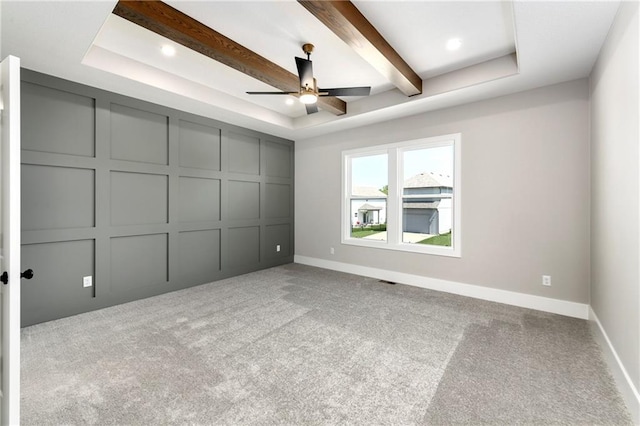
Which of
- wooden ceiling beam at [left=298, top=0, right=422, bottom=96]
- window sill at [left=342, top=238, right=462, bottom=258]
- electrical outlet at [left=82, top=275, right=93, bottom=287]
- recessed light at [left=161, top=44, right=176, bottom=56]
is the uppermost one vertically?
recessed light at [left=161, top=44, right=176, bottom=56]

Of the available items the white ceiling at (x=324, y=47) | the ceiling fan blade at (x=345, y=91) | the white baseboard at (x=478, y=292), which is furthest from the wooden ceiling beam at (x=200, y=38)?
the white baseboard at (x=478, y=292)

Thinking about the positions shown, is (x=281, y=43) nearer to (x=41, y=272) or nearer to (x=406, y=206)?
(x=406, y=206)

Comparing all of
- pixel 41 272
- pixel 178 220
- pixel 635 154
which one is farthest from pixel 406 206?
pixel 41 272

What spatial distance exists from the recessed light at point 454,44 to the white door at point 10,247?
3.30 m

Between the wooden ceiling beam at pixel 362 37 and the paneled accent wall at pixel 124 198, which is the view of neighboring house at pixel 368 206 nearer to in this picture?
the paneled accent wall at pixel 124 198

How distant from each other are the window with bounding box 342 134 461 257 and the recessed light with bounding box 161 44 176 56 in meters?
3.04

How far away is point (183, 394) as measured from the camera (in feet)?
5.97

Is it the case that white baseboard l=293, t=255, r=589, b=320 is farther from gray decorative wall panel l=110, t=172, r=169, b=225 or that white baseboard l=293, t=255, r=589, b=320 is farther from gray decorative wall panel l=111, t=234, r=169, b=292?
gray decorative wall panel l=110, t=172, r=169, b=225

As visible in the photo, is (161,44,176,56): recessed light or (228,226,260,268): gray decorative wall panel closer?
(161,44,176,56): recessed light

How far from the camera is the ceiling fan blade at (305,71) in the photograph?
2646mm

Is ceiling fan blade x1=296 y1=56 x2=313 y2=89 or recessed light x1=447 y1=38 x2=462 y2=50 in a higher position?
recessed light x1=447 y1=38 x2=462 y2=50

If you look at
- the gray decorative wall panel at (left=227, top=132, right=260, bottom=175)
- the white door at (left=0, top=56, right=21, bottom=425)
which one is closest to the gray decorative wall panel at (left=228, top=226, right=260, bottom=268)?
the gray decorative wall panel at (left=227, top=132, right=260, bottom=175)

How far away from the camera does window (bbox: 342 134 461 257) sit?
4.07m

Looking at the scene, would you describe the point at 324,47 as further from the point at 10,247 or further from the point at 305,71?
the point at 10,247
